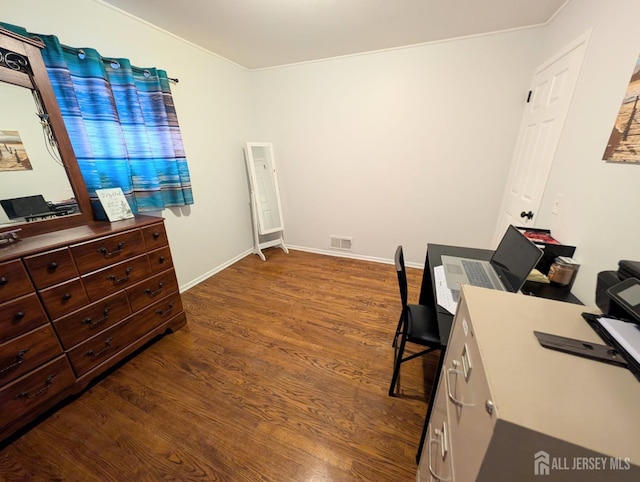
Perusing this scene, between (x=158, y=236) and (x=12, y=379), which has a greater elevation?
(x=158, y=236)

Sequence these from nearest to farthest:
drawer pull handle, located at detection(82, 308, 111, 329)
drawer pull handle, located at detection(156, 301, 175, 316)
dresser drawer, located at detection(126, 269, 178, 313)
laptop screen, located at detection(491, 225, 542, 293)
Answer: laptop screen, located at detection(491, 225, 542, 293), drawer pull handle, located at detection(82, 308, 111, 329), dresser drawer, located at detection(126, 269, 178, 313), drawer pull handle, located at detection(156, 301, 175, 316)

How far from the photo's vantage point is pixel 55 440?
4.11 feet

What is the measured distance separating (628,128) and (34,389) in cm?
312

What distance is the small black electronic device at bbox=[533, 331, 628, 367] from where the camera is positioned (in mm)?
525

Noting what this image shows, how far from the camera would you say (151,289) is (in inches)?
70.1

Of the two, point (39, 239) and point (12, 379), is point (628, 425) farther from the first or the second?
point (39, 239)

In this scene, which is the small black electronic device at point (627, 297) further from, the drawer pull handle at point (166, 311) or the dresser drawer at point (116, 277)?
the drawer pull handle at point (166, 311)

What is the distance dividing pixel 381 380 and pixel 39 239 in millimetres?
2240

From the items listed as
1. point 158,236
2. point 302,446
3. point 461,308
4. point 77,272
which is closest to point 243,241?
point 158,236

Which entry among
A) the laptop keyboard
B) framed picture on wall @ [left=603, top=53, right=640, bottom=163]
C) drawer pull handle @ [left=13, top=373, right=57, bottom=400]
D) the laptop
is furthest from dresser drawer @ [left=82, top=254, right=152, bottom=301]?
framed picture on wall @ [left=603, top=53, right=640, bottom=163]

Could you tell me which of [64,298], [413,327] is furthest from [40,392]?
[413,327]

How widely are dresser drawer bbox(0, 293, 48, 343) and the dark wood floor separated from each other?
597 millimetres

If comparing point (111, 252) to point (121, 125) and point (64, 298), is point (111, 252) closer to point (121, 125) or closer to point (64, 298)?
point (64, 298)

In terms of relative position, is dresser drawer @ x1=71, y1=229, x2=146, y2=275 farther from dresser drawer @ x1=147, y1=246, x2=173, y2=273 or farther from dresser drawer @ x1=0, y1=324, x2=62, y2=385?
dresser drawer @ x1=0, y1=324, x2=62, y2=385
